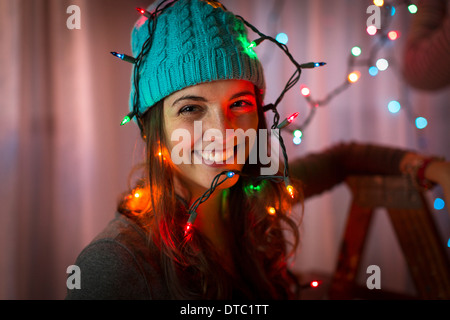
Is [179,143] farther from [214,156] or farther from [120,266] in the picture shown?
[120,266]

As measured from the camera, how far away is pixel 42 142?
1389 mm

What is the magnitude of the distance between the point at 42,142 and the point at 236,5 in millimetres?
1124

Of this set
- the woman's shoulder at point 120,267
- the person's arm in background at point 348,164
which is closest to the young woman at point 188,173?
the woman's shoulder at point 120,267

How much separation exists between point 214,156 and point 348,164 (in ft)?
2.26

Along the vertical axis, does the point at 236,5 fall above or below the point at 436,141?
above

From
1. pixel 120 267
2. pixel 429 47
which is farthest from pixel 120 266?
pixel 429 47

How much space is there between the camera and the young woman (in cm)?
78

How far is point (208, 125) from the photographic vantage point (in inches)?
31.2

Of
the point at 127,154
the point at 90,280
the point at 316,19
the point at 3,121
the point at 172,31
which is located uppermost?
the point at 316,19

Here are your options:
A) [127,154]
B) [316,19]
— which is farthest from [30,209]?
[316,19]

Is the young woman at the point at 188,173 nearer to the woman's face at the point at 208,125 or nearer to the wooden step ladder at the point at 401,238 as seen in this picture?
the woman's face at the point at 208,125
